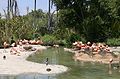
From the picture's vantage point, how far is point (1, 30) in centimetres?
4081

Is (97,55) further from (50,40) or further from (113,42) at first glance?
(50,40)

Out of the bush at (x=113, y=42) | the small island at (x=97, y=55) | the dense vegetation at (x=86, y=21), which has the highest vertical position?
the dense vegetation at (x=86, y=21)

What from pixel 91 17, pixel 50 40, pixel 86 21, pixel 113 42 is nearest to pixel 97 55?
pixel 86 21

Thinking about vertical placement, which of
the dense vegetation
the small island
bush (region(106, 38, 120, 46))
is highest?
the dense vegetation

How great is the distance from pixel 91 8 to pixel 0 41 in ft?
43.9

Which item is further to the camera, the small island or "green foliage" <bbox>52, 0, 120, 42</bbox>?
"green foliage" <bbox>52, 0, 120, 42</bbox>

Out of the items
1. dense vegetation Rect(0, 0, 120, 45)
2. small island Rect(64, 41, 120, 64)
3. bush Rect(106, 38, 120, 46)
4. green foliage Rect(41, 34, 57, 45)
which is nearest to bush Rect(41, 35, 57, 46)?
green foliage Rect(41, 34, 57, 45)

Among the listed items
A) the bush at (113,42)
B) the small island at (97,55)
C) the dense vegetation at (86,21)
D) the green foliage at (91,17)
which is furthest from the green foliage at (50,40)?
the small island at (97,55)

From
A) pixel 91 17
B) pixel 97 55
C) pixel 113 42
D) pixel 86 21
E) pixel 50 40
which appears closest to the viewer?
pixel 97 55

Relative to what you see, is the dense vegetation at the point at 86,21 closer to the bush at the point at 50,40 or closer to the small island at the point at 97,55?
the bush at the point at 50,40

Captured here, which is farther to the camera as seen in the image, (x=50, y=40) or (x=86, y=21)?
(x=50, y=40)

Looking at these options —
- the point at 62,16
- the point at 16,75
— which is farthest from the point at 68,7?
the point at 16,75

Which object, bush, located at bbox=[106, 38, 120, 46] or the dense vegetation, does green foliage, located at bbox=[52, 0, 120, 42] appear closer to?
the dense vegetation

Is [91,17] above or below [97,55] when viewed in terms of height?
above
